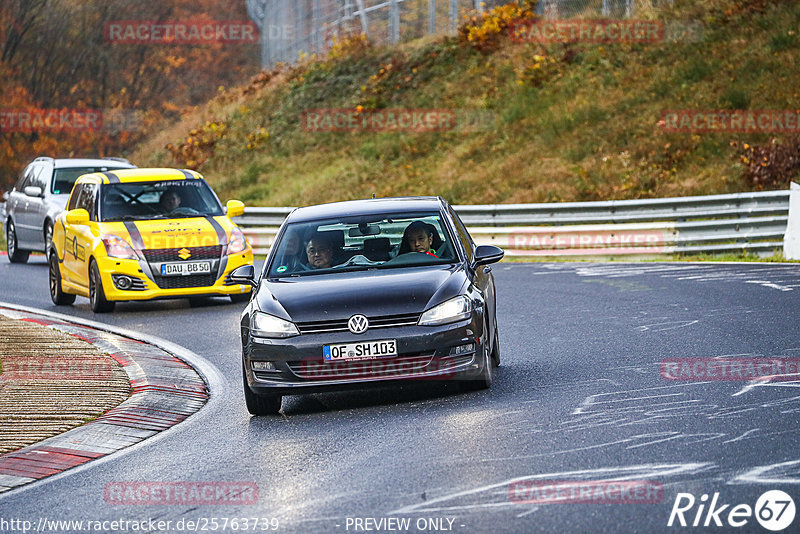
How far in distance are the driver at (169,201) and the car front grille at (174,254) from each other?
A: 3.90 ft

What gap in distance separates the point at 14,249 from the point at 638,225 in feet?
38.4

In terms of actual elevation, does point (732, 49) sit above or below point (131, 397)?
above

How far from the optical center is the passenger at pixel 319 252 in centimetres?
1034

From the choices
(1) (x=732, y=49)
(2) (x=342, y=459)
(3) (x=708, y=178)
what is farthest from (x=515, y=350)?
(1) (x=732, y=49)

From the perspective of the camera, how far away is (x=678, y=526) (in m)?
5.76

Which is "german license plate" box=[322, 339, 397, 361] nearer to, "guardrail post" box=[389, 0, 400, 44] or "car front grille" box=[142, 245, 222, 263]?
"car front grille" box=[142, 245, 222, 263]

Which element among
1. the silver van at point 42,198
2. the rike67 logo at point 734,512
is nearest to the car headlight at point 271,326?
the rike67 logo at point 734,512

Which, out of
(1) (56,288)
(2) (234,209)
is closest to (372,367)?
(2) (234,209)

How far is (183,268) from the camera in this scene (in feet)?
54.3

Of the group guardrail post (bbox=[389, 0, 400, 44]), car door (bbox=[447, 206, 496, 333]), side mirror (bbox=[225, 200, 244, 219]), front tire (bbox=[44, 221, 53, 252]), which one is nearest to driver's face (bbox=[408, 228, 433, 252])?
car door (bbox=[447, 206, 496, 333])

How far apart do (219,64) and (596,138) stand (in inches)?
1619

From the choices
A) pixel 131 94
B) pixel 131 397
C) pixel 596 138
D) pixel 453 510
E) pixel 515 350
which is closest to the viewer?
pixel 453 510

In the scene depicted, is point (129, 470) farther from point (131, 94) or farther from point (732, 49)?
point (131, 94)

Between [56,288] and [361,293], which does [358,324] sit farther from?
[56,288]
